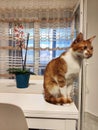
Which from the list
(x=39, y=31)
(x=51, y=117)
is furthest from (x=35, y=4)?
(x=51, y=117)

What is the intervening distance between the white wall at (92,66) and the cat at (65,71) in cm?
134

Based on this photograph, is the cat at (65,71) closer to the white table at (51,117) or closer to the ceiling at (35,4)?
the white table at (51,117)

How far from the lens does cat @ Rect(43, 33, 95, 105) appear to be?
1083 millimetres

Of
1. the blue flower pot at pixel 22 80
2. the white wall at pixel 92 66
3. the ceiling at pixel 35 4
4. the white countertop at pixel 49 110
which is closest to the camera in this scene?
the white countertop at pixel 49 110

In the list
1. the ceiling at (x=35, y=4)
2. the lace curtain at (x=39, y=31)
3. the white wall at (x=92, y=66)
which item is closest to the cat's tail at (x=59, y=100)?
the lace curtain at (x=39, y=31)

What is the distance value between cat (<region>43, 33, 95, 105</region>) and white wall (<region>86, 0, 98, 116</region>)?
4.41 ft

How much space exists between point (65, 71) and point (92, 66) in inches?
56.9

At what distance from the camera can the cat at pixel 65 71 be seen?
1083 millimetres

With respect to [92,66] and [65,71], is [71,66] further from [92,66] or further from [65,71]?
[92,66]

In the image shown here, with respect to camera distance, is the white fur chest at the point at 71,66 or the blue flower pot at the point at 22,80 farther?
the blue flower pot at the point at 22,80

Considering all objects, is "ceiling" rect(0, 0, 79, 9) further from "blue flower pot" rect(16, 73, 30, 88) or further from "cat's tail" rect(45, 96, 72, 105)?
"cat's tail" rect(45, 96, 72, 105)

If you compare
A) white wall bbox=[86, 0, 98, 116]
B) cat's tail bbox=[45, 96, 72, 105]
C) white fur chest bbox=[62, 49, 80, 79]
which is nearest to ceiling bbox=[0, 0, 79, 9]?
white wall bbox=[86, 0, 98, 116]

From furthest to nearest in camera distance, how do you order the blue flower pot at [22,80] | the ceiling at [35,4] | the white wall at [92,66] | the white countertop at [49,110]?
the white wall at [92,66]
the ceiling at [35,4]
the blue flower pot at [22,80]
the white countertop at [49,110]

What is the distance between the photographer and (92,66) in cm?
247
